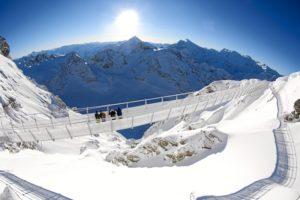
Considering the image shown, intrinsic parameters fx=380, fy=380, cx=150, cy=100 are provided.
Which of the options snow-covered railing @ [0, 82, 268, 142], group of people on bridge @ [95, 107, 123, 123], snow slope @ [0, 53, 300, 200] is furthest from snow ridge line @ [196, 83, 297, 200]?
group of people on bridge @ [95, 107, 123, 123]

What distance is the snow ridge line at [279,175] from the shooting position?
17.2 metres

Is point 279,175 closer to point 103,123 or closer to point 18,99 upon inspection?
point 103,123

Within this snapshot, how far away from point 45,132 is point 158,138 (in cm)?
1026

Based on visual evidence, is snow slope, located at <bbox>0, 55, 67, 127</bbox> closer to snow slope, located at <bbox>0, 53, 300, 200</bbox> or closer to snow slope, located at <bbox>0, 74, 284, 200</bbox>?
snow slope, located at <bbox>0, 53, 300, 200</bbox>

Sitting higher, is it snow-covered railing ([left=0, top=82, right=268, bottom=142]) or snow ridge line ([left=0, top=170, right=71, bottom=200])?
snow-covered railing ([left=0, top=82, right=268, bottom=142])

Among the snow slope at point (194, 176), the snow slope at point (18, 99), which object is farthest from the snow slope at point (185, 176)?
the snow slope at point (18, 99)

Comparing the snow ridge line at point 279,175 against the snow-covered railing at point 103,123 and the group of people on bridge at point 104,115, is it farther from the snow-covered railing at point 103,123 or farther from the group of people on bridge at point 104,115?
the group of people on bridge at point 104,115

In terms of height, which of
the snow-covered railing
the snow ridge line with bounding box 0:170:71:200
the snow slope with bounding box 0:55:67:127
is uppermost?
the snow slope with bounding box 0:55:67:127

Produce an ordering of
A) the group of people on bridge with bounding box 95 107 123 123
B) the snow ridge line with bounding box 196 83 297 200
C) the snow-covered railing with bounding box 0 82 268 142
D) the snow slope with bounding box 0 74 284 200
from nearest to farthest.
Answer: the snow ridge line with bounding box 196 83 297 200 → the snow slope with bounding box 0 74 284 200 → the snow-covered railing with bounding box 0 82 268 142 → the group of people on bridge with bounding box 95 107 123 123

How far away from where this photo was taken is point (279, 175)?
19.5 meters

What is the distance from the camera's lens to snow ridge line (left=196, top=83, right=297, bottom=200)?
17234mm

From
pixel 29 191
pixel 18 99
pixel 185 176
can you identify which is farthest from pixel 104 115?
pixel 18 99

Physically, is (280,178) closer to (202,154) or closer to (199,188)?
Answer: (199,188)

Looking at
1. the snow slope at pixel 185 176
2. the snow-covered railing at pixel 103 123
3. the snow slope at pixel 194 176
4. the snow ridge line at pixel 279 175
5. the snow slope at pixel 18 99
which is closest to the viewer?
the snow ridge line at pixel 279 175
